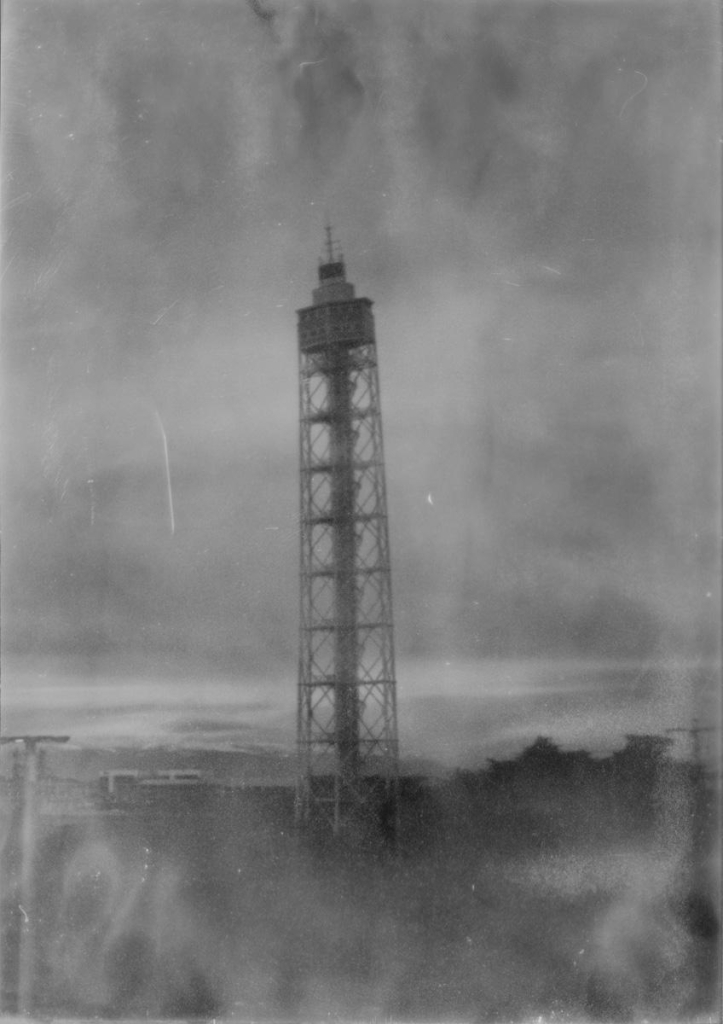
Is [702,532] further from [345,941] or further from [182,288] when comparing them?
[182,288]

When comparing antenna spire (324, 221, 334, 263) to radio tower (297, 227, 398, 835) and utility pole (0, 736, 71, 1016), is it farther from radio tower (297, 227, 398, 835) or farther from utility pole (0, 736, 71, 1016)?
utility pole (0, 736, 71, 1016)

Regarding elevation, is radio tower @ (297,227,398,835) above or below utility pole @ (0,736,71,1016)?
above

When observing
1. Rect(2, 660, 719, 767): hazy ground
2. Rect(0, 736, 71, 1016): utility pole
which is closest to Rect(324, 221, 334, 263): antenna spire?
Rect(2, 660, 719, 767): hazy ground

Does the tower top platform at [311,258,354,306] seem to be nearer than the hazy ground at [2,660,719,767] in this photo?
No

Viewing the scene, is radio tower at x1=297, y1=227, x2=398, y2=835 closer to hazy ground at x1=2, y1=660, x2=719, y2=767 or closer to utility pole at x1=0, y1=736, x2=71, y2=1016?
hazy ground at x1=2, y1=660, x2=719, y2=767

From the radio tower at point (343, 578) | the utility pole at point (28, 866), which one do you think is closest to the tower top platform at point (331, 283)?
the radio tower at point (343, 578)

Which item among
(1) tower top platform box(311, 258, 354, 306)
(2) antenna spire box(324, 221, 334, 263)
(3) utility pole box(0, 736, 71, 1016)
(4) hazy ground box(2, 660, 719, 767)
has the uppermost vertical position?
(2) antenna spire box(324, 221, 334, 263)

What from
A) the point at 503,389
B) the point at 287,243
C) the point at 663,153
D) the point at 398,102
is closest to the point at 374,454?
the point at 503,389
